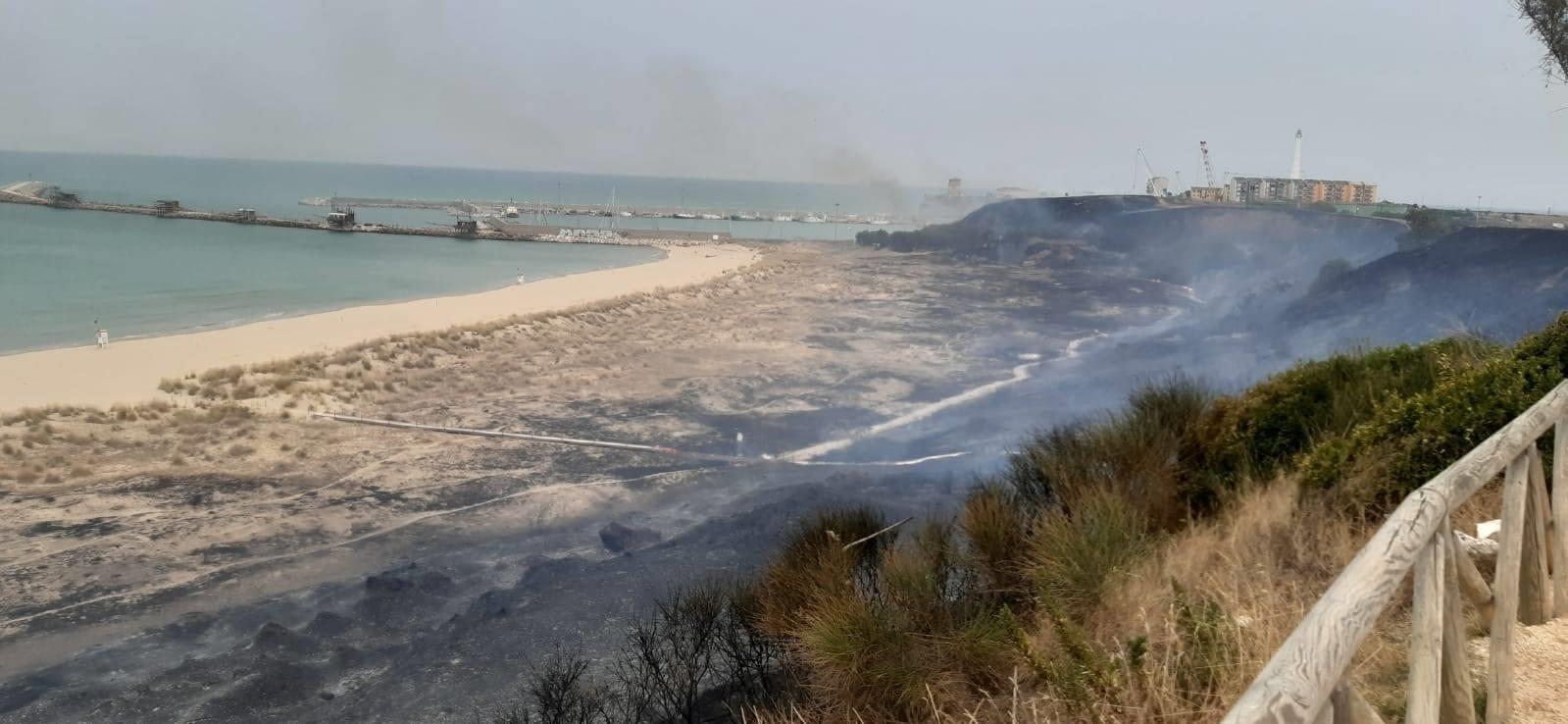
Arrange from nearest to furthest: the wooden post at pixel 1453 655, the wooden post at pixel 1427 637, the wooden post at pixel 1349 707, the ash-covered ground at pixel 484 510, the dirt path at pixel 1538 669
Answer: the wooden post at pixel 1349 707 < the wooden post at pixel 1427 637 < the wooden post at pixel 1453 655 < the dirt path at pixel 1538 669 < the ash-covered ground at pixel 484 510

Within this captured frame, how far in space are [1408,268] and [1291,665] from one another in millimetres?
23404

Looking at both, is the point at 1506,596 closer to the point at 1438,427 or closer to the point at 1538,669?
the point at 1538,669

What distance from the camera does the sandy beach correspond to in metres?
13.2

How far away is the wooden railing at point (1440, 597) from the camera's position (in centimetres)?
144

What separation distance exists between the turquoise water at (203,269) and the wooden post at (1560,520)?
2107 centimetres

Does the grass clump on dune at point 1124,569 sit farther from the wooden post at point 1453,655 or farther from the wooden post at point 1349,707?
the wooden post at point 1349,707

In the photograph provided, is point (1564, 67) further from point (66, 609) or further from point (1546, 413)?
point (66, 609)

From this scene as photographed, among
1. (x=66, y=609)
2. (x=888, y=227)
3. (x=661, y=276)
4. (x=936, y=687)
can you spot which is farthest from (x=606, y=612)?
(x=888, y=227)

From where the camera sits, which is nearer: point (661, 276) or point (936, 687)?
point (936, 687)

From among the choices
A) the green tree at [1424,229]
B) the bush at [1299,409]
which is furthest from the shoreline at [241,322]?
the green tree at [1424,229]

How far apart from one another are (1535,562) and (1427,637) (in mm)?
1581

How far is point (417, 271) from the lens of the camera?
34562 mm

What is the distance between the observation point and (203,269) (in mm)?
31109

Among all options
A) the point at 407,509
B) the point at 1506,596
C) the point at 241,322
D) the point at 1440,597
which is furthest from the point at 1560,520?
the point at 241,322
